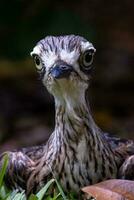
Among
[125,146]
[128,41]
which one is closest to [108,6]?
[128,41]

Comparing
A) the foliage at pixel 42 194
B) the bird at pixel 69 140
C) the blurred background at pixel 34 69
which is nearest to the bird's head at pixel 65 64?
the bird at pixel 69 140

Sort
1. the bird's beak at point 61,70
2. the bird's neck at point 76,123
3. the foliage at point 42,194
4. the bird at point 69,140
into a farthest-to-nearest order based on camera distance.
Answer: the bird's neck at point 76,123 < the foliage at point 42,194 < the bird at point 69,140 < the bird's beak at point 61,70

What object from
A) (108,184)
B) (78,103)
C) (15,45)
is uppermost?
(15,45)

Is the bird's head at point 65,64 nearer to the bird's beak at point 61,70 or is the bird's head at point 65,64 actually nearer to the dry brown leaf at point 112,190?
the bird's beak at point 61,70

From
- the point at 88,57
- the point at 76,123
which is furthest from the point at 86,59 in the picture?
the point at 76,123

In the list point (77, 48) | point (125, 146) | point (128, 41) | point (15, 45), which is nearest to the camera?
point (77, 48)

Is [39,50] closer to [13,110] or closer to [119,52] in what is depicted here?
[13,110]

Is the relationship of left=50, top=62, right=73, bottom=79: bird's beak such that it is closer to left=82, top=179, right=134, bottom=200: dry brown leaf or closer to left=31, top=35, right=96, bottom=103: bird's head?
left=31, top=35, right=96, bottom=103: bird's head

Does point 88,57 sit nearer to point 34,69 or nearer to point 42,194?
point 42,194

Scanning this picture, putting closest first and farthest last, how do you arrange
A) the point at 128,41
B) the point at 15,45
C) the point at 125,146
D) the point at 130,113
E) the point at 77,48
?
the point at 77,48, the point at 125,146, the point at 15,45, the point at 130,113, the point at 128,41
